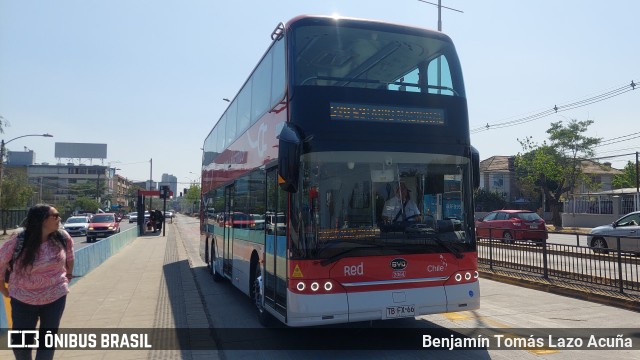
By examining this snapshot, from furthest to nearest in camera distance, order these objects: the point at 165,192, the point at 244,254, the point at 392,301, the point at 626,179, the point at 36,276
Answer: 1. the point at 626,179
2. the point at 165,192
3. the point at 244,254
4. the point at 392,301
5. the point at 36,276

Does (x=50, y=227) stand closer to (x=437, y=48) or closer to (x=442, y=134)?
(x=442, y=134)

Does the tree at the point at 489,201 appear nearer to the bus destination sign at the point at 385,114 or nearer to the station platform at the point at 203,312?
the station platform at the point at 203,312

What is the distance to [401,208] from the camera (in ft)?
21.5

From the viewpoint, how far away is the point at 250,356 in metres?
6.61

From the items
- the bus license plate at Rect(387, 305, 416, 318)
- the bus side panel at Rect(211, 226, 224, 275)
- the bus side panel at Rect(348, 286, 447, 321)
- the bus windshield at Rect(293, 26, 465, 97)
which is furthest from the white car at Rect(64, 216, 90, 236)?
the bus license plate at Rect(387, 305, 416, 318)

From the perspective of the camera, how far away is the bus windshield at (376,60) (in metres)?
6.88

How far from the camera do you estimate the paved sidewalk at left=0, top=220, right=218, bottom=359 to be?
22.3 feet

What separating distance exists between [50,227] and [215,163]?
10289 millimetres

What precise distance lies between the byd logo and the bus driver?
504 mm

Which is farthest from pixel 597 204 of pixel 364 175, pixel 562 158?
pixel 364 175

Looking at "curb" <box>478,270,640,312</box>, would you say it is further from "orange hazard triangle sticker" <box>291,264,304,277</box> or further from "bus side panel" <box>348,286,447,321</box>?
"orange hazard triangle sticker" <box>291,264,304,277</box>

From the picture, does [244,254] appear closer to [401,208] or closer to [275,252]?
[275,252]

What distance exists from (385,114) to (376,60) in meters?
1.02

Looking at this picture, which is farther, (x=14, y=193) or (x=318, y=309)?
(x=14, y=193)
